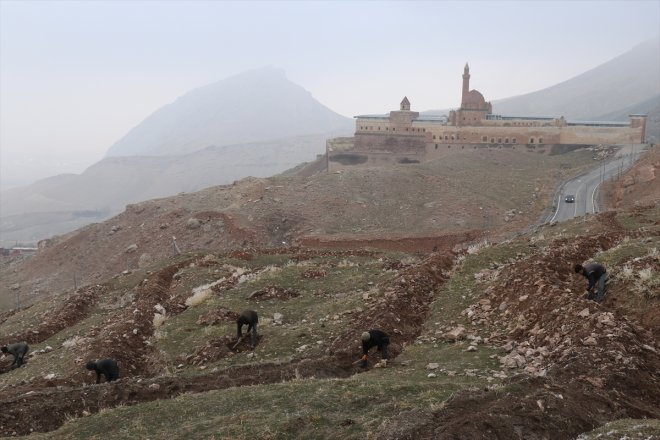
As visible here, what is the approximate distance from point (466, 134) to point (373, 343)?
77422 millimetres

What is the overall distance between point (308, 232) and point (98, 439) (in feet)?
111

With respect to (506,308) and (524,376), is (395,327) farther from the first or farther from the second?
(524,376)

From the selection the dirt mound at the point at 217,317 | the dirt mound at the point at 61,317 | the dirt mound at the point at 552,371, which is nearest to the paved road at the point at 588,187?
the dirt mound at the point at 552,371

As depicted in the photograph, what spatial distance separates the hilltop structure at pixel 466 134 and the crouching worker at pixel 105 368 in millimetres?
76615

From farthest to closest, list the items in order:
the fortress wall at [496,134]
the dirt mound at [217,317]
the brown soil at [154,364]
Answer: the fortress wall at [496,134], the dirt mound at [217,317], the brown soil at [154,364]

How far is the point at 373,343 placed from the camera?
11.7 m

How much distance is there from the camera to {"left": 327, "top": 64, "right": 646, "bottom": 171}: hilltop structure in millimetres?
81250

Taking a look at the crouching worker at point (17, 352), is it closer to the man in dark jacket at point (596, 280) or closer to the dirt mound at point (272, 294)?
the dirt mound at point (272, 294)

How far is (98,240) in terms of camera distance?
4816 centimetres

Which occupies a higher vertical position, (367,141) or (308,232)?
(367,141)

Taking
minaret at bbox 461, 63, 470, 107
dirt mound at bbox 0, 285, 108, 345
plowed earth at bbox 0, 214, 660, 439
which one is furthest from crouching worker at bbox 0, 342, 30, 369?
minaret at bbox 461, 63, 470, 107

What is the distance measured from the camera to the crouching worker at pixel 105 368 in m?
12.5

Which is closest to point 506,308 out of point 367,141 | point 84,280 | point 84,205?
point 84,280

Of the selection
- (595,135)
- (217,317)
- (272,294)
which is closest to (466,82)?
(595,135)
